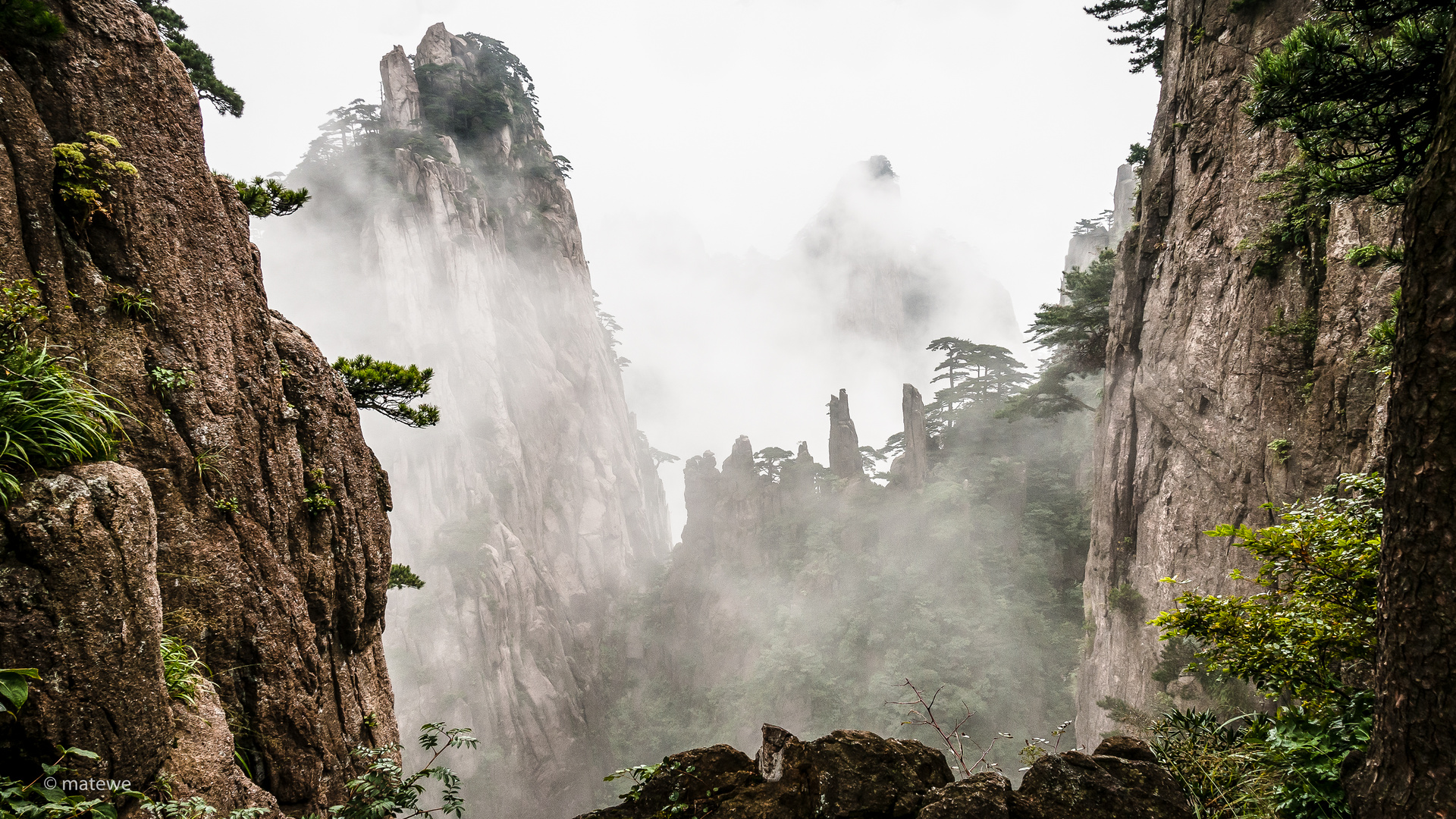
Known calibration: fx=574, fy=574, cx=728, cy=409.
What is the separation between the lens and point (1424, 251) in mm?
2363

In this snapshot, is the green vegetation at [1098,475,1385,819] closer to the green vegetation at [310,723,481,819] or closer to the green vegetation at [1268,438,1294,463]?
the green vegetation at [310,723,481,819]

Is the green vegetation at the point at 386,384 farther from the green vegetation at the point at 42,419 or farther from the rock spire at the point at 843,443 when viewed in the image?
the rock spire at the point at 843,443

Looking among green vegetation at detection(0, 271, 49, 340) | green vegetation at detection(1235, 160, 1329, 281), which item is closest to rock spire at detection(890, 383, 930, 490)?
green vegetation at detection(1235, 160, 1329, 281)

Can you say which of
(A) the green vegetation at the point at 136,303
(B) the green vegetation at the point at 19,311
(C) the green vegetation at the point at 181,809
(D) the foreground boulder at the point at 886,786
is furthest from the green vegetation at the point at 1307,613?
(A) the green vegetation at the point at 136,303

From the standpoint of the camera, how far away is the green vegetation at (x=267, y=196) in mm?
6098

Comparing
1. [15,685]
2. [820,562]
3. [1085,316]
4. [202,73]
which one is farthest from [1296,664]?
[820,562]

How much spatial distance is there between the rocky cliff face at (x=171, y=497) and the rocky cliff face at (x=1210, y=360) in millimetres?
11034

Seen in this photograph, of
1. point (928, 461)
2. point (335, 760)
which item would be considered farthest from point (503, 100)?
point (335, 760)

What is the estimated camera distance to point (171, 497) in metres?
4.32

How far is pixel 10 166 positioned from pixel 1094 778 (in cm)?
802

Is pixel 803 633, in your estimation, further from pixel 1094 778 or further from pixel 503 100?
pixel 503 100

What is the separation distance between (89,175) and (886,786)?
7011 mm

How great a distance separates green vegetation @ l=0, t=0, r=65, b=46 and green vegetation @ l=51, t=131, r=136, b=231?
635 millimetres

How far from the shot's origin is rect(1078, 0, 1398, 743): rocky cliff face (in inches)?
353
